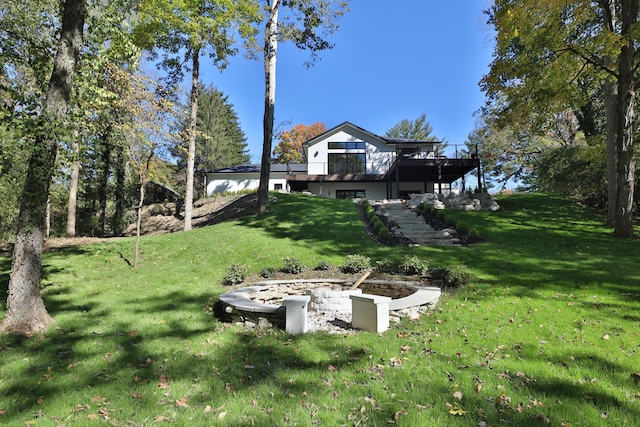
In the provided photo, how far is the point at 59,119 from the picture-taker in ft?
16.9

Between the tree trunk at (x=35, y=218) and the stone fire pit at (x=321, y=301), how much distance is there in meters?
2.79

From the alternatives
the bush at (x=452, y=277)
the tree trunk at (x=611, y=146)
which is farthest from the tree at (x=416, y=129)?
the bush at (x=452, y=277)

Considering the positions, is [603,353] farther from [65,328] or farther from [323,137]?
[323,137]

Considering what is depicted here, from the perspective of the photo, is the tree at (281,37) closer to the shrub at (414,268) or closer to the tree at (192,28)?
the tree at (192,28)

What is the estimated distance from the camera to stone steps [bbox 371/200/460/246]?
11.4 metres

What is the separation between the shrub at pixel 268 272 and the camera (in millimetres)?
8047

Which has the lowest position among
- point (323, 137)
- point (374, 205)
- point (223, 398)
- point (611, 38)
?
point (223, 398)

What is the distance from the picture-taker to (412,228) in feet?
43.8

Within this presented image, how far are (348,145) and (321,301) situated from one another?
2254 cm

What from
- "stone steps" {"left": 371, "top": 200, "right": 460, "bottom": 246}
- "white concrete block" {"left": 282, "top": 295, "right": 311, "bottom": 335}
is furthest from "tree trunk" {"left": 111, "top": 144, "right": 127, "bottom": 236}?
"white concrete block" {"left": 282, "top": 295, "right": 311, "bottom": 335}

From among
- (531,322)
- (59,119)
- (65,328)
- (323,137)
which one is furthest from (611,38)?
(323,137)

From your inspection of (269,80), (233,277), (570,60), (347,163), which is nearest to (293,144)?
(347,163)

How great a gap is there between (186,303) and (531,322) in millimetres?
6015

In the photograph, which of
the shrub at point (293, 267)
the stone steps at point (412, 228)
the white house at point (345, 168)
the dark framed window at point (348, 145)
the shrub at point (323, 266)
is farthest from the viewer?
the dark framed window at point (348, 145)
